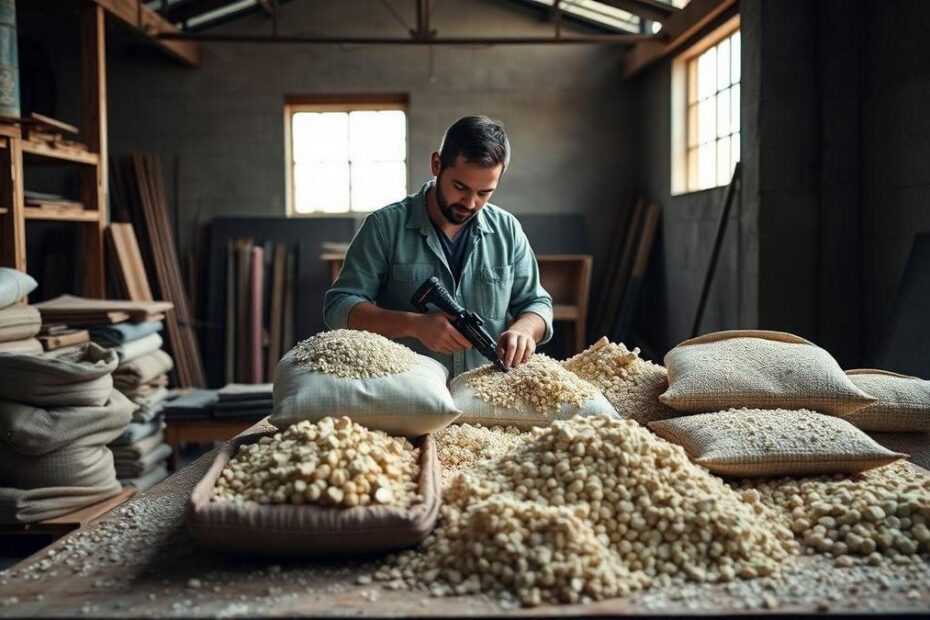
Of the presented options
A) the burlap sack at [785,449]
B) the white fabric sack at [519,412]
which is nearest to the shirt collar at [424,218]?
the white fabric sack at [519,412]

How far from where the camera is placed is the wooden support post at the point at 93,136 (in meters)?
5.46

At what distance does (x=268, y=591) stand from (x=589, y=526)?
1.66 feet

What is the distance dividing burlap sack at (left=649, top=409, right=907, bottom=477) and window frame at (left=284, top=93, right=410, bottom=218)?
20.4 ft

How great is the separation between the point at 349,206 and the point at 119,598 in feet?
22.4

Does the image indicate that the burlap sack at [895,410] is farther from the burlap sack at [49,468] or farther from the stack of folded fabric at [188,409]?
the stack of folded fabric at [188,409]

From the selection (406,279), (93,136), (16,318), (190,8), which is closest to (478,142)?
(406,279)

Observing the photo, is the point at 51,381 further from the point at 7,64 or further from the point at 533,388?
the point at 533,388

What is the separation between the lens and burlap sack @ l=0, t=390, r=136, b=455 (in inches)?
125

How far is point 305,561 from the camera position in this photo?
1.43 metres

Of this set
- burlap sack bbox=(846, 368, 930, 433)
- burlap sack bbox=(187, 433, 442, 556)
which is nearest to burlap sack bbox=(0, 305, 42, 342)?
burlap sack bbox=(187, 433, 442, 556)

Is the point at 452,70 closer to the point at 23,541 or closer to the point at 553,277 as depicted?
the point at 553,277

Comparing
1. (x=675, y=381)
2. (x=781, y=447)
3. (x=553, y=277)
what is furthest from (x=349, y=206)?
(x=781, y=447)

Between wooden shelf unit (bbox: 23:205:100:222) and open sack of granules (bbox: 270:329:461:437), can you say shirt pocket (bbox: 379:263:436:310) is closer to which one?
open sack of granules (bbox: 270:329:461:437)

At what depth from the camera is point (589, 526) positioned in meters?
1.39
